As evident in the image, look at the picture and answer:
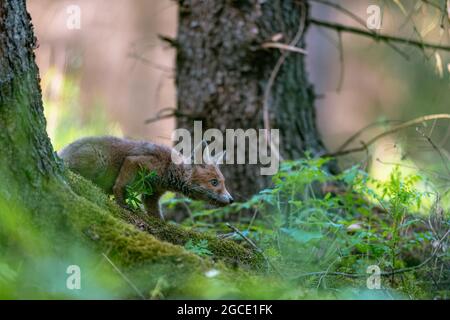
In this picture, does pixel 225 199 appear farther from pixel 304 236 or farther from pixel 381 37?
pixel 381 37

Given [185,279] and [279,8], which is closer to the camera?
[185,279]

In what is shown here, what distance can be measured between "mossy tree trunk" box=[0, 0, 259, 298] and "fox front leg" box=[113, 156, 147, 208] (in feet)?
3.34

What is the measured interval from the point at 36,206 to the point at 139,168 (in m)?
1.45

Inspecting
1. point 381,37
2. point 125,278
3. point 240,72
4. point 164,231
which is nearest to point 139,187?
point 164,231

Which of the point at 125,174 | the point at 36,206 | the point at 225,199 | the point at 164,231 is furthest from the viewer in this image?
the point at 225,199

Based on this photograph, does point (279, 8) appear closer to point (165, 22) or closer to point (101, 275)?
point (101, 275)

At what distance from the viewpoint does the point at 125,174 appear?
14.1 feet

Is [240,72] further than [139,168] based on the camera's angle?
Yes

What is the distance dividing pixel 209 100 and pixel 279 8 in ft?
3.69

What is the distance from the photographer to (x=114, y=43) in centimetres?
1830

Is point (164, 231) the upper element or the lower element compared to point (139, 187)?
lower

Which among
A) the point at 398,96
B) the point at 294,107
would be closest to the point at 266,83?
the point at 294,107

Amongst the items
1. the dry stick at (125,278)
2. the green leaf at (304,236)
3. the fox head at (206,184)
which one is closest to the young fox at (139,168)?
the fox head at (206,184)
